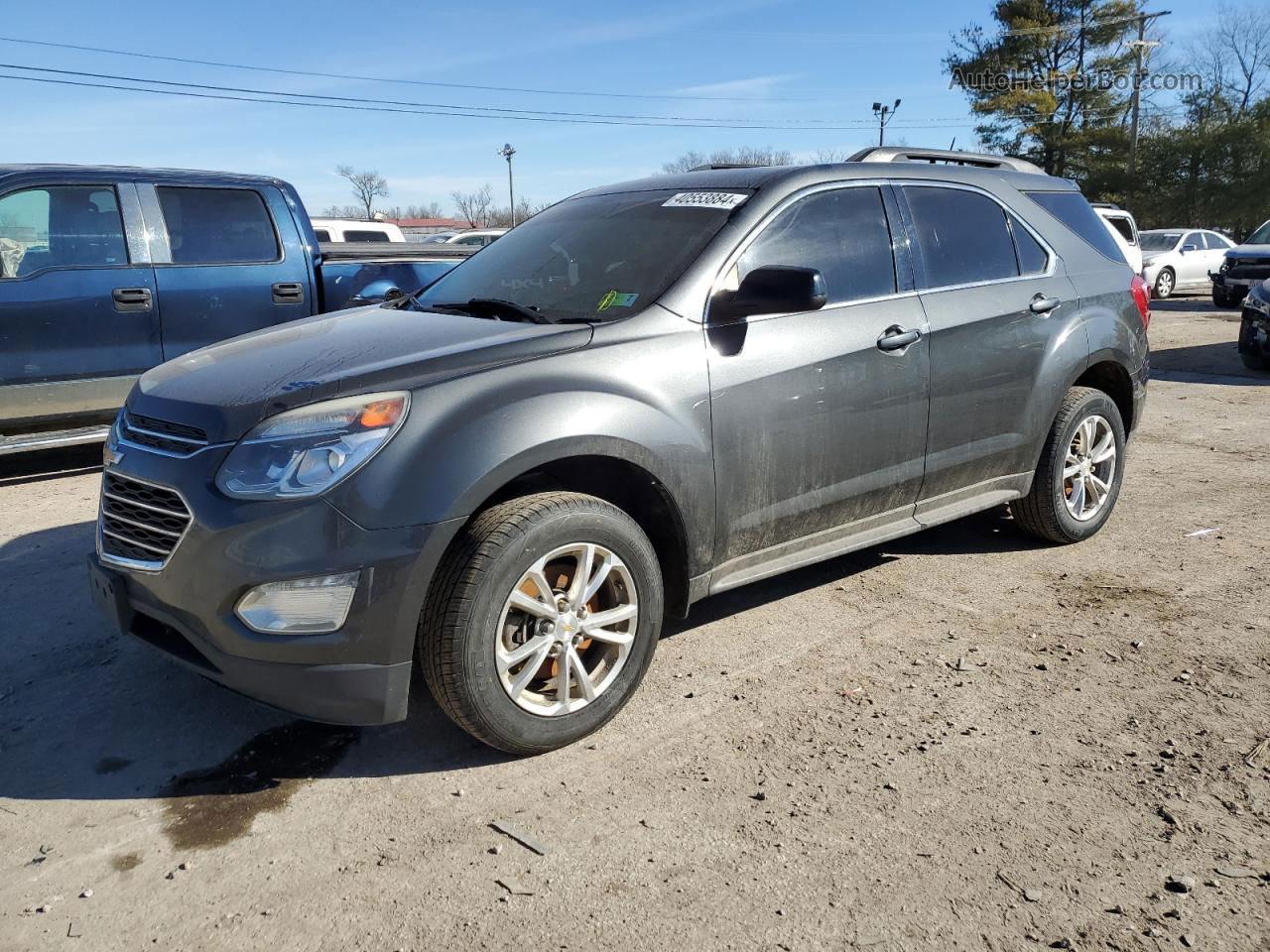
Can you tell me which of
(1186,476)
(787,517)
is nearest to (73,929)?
(787,517)

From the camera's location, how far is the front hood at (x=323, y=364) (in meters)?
2.86

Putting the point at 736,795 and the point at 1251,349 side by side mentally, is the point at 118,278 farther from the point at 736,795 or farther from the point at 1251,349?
the point at 1251,349

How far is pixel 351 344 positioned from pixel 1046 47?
45.7m

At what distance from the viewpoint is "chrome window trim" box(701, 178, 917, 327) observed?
11.4 feet

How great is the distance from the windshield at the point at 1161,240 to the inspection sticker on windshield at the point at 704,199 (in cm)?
2396

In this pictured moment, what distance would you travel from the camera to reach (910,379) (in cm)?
395

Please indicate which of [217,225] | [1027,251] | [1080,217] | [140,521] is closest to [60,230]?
[217,225]

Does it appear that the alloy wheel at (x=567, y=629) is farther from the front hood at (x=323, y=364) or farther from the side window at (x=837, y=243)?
the side window at (x=837, y=243)

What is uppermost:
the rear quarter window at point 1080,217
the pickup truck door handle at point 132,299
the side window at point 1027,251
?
the rear quarter window at point 1080,217

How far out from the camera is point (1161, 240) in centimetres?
2433

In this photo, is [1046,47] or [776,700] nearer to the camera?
[776,700]

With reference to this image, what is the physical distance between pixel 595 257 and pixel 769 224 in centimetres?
68

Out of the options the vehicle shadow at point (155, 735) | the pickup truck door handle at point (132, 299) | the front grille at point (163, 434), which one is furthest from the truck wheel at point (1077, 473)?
the pickup truck door handle at point (132, 299)

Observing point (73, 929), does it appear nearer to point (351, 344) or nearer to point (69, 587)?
point (351, 344)
